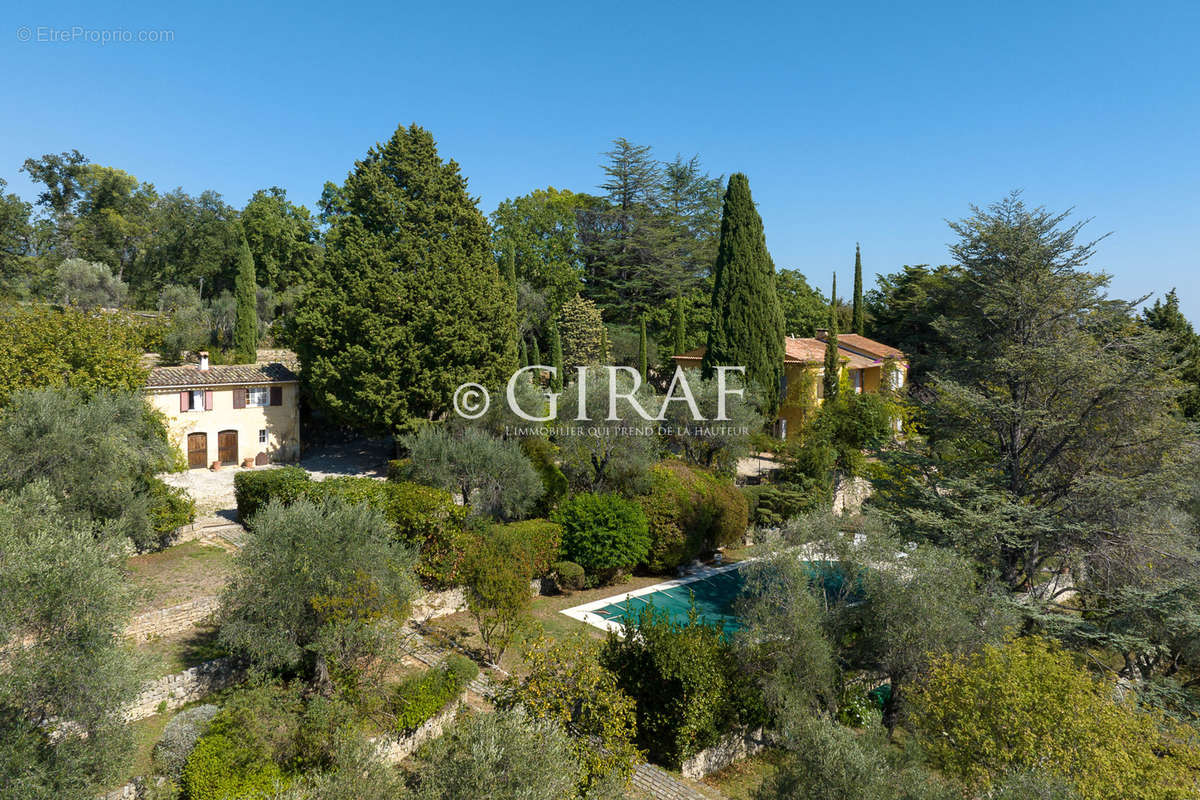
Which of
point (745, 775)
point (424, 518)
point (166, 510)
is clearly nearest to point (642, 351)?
point (424, 518)

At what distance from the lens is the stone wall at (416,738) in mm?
10789

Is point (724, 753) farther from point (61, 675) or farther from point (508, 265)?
point (508, 265)

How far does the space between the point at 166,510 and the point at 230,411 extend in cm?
1150

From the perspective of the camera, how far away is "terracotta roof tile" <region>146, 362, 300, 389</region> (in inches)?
1013

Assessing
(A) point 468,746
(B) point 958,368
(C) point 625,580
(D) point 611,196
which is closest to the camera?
(A) point 468,746

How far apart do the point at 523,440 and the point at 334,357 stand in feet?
29.8

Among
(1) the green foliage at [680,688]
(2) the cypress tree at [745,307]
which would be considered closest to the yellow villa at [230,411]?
(2) the cypress tree at [745,307]

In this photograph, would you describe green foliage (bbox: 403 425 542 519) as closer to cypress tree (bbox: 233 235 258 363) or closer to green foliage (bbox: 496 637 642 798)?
green foliage (bbox: 496 637 642 798)

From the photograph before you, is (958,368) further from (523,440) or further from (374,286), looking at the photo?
(374,286)

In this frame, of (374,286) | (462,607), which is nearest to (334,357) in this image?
(374,286)

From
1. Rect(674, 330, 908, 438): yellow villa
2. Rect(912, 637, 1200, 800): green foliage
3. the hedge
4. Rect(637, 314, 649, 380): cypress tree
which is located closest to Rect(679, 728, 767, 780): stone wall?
Rect(912, 637, 1200, 800): green foliage

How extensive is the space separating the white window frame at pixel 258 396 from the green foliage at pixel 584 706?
22.1m

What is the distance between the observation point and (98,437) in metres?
15.8

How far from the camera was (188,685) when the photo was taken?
11742mm
